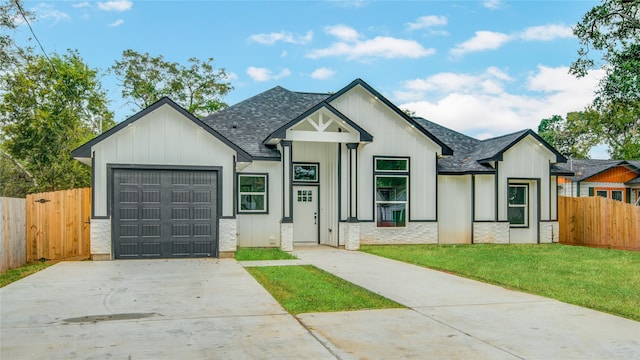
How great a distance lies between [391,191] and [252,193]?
4748 mm

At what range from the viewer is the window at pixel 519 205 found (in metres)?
19.2

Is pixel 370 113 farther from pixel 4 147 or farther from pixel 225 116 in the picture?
pixel 4 147

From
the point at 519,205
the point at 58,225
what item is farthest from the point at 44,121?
the point at 519,205

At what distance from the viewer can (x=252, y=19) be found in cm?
2006

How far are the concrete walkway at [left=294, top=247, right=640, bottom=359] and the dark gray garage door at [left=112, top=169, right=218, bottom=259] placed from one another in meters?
6.54

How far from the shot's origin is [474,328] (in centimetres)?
642

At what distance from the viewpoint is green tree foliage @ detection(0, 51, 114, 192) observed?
89.2ft

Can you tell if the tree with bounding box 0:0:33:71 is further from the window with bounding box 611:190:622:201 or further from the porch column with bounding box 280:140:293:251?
the window with bounding box 611:190:622:201

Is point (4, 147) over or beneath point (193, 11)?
beneath

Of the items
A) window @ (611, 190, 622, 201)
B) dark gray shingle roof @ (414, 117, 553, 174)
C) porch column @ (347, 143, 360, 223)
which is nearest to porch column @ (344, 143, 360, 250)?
porch column @ (347, 143, 360, 223)

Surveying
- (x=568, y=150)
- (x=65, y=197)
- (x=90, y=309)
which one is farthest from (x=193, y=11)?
(x=568, y=150)

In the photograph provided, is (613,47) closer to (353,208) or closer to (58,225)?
(353,208)

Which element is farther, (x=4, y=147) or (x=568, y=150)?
(x=568, y=150)

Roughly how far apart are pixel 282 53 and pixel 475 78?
10192 mm
